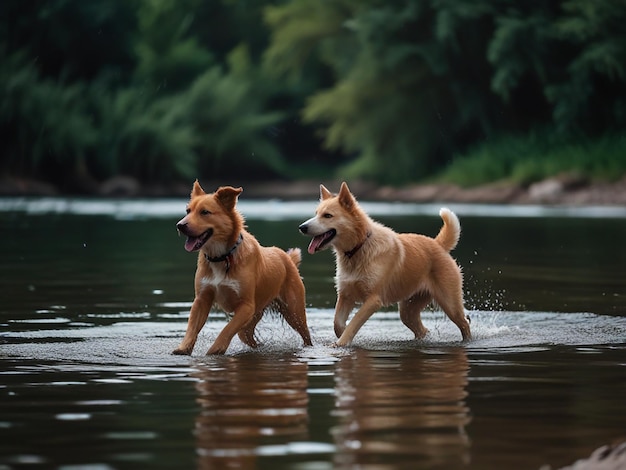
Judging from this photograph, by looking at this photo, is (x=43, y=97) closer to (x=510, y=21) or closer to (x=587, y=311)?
(x=510, y=21)

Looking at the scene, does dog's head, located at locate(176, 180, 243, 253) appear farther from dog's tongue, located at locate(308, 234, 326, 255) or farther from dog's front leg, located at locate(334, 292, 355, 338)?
dog's front leg, located at locate(334, 292, 355, 338)

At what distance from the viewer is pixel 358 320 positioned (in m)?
9.84

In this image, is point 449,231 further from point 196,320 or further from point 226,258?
point 196,320

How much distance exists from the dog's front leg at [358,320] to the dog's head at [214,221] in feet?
3.51

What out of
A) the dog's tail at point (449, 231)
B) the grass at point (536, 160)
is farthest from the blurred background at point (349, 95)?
the dog's tail at point (449, 231)

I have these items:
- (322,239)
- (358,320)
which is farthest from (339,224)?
(358,320)

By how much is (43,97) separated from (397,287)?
31.6 metres

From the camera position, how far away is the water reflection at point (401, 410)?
5.77 m

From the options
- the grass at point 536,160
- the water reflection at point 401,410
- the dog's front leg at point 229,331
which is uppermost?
the grass at point 536,160

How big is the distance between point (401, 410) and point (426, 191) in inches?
1337

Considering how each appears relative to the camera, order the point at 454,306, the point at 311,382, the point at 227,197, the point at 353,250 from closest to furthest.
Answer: the point at 311,382 → the point at 227,197 → the point at 353,250 → the point at 454,306

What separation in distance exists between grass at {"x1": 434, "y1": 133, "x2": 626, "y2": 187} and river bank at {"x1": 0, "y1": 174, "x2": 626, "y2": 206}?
0.28m

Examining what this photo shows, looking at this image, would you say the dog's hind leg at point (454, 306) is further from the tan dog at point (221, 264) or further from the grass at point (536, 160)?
the grass at point (536, 160)

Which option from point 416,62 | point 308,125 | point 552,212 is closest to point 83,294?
point 552,212
